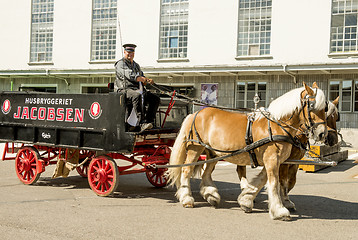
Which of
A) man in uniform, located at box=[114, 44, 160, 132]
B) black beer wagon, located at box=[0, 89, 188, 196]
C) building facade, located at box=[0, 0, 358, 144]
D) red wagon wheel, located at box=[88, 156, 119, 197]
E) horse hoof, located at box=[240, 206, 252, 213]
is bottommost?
horse hoof, located at box=[240, 206, 252, 213]

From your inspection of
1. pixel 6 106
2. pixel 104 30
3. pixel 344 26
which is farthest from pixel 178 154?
pixel 104 30

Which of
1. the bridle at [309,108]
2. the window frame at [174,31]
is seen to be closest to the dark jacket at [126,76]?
the bridle at [309,108]

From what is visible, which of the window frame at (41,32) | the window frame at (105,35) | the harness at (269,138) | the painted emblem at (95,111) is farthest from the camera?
the window frame at (41,32)

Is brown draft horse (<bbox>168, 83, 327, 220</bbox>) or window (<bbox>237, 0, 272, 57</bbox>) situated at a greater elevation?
window (<bbox>237, 0, 272, 57</bbox>)

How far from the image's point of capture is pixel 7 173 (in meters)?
10.2

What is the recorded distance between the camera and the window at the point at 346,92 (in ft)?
63.6

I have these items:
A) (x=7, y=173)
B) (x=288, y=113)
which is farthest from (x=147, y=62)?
(x=288, y=113)

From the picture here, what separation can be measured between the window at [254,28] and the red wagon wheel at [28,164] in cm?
1529

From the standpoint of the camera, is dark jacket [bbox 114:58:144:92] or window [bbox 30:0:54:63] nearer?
dark jacket [bbox 114:58:144:92]

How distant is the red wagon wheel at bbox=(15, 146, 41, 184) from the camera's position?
855cm

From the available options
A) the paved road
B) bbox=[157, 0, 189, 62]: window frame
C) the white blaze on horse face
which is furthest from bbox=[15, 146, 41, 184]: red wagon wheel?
bbox=[157, 0, 189, 62]: window frame

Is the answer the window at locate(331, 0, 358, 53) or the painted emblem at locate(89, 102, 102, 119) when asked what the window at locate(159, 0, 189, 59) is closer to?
the window at locate(331, 0, 358, 53)

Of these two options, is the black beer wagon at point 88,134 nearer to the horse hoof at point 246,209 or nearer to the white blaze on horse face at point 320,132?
the horse hoof at point 246,209

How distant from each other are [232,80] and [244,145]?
15.8 metres
